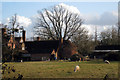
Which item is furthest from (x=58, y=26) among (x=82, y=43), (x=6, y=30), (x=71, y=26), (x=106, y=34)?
(x=6, y=30)

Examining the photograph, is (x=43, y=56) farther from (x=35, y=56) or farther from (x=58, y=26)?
(x=58, y=26)

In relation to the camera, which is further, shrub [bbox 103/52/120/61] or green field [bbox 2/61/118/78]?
shrub [bbox 103/52/120/61]

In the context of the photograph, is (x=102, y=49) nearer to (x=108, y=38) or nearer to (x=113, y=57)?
(x=108, y=38)

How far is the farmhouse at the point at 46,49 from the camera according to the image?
67.3 m

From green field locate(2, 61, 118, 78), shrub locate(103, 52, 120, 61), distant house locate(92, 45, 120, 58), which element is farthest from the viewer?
distant house locate(92, 45, 120, 58)

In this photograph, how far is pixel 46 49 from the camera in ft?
230

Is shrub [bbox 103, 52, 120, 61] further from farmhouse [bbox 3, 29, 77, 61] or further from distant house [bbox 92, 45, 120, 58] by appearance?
Answer: distant house [bbox 92, 45, 120, 58]

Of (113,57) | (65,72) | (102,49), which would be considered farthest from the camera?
(102,49)

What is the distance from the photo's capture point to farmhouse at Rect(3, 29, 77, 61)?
6731 centimetres

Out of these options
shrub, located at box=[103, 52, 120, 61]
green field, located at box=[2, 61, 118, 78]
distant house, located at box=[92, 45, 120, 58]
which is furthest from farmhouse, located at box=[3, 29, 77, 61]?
green field, located at box=[2, 61, 118, 78]

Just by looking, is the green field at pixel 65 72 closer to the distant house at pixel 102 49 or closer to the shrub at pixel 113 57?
the shrub at pixel 113 57

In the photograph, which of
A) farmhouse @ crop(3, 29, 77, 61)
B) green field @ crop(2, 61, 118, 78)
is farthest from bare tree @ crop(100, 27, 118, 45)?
green field @ crop(2, 61, 118, 78)

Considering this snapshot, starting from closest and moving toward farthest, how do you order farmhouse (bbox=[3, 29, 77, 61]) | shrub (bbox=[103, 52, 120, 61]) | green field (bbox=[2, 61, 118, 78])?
green field (bbox=[2, 61, 118, 78]) < shrub (bbox=[103, 52, 120, 61]) < farmhouse (bbox=[3, 29, 77, 61])

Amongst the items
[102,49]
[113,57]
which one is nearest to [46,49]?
[102,49]
